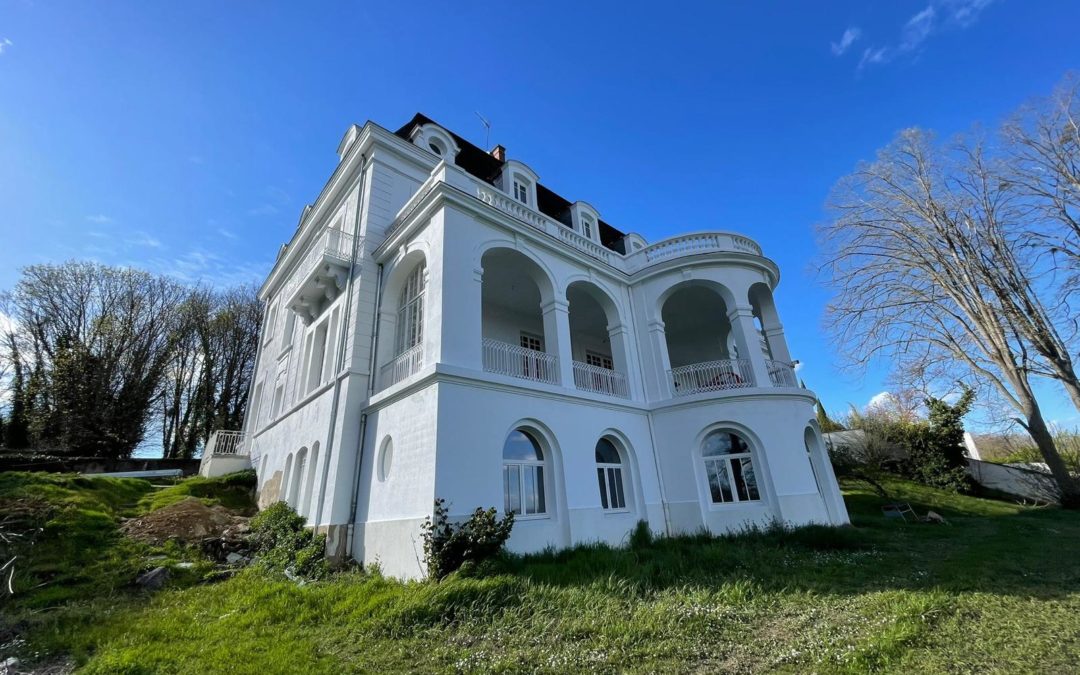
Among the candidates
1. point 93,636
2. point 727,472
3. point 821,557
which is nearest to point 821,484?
point 727,472

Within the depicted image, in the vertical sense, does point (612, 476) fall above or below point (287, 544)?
above

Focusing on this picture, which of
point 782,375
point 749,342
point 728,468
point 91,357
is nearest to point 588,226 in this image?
point 749,342

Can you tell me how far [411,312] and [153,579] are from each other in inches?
267

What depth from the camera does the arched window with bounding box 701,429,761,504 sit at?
35.9 feet

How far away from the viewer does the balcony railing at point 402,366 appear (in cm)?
936

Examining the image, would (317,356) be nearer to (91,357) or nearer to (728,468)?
(728,468)

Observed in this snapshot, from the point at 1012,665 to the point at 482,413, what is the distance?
7.08 meters

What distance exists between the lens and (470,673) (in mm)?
4031

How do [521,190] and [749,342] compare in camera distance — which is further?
[521,190]

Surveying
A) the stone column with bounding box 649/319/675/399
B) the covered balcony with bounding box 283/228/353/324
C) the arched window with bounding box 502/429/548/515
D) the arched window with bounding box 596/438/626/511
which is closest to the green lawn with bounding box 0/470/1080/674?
the arched window with bounding box 502/429/548/515

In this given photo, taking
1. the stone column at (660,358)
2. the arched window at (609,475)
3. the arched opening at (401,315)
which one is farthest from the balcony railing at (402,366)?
the stone column at (660,358)

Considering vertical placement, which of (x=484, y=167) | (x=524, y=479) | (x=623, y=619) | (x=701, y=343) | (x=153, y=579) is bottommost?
(x=623, y=619)

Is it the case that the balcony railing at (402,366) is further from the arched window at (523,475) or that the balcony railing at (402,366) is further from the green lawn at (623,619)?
the green lawn at (623,619)

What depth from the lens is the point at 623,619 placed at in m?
5.04
